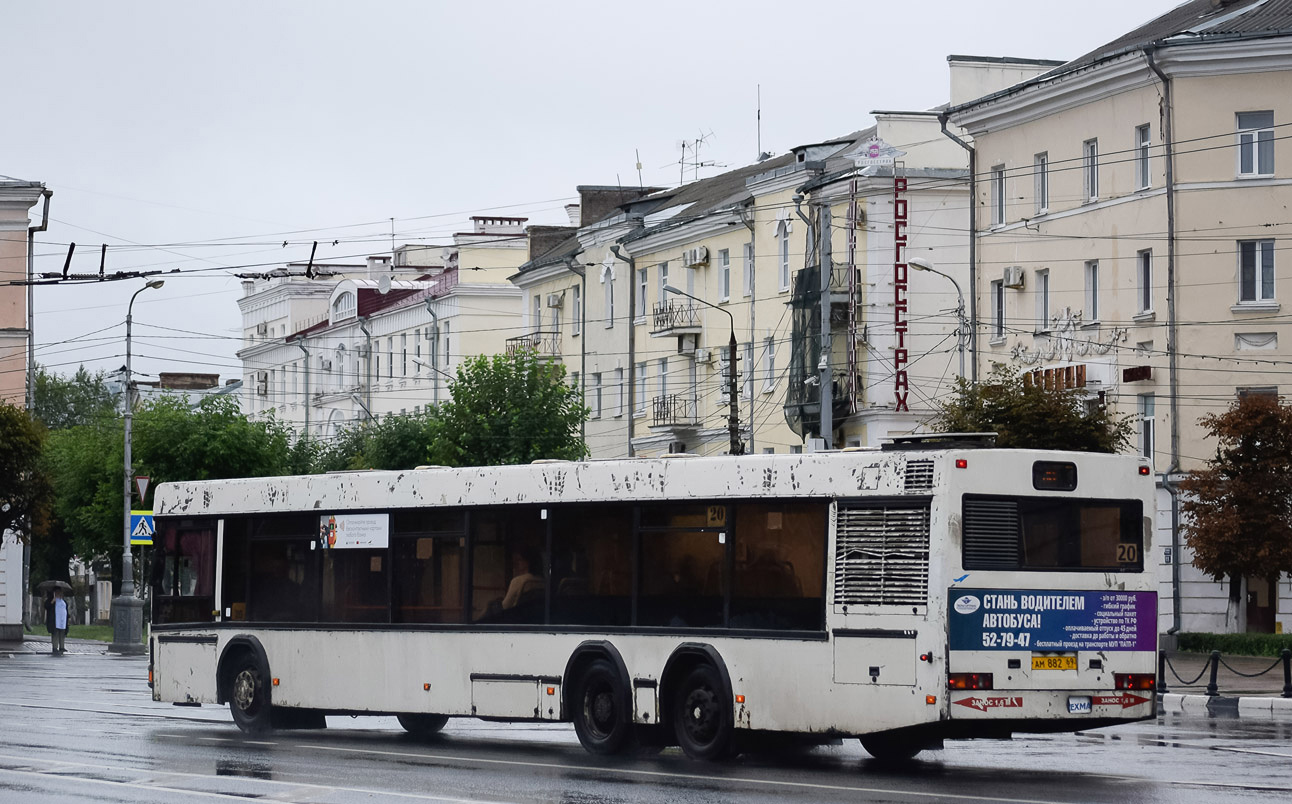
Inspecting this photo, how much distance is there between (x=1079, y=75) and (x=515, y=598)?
98.2 ft

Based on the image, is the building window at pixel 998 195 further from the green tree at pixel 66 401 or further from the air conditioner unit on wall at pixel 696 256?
the green tree at pixel 66 401

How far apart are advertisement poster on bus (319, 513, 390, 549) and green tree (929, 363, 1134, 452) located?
21148mm

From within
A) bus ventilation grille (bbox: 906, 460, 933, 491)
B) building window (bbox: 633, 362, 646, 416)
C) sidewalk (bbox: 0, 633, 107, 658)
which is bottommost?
sidewalk (bbox: 0, 633, 107, 658)

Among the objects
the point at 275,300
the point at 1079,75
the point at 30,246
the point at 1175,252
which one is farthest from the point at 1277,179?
the point at 275,300

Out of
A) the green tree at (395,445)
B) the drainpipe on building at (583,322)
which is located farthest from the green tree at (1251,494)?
the green tree at (395,445)

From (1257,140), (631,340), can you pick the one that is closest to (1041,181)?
(1257,140)

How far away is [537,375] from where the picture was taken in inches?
2388

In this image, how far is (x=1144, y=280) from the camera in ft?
148

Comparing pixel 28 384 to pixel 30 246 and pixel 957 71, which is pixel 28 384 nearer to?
pixel 30 246

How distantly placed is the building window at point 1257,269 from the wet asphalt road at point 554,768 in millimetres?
20592

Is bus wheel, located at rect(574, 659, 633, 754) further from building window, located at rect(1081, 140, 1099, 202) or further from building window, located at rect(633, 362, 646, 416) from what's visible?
building window, located at rect(633, 362, 646, 416)

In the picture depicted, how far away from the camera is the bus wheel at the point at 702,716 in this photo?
17.8 metres

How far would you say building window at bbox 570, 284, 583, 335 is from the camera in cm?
6850

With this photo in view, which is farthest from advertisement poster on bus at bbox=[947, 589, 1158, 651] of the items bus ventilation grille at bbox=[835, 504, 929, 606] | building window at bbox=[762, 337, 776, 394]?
building window at bbox=[762, 337, 776, 394]
